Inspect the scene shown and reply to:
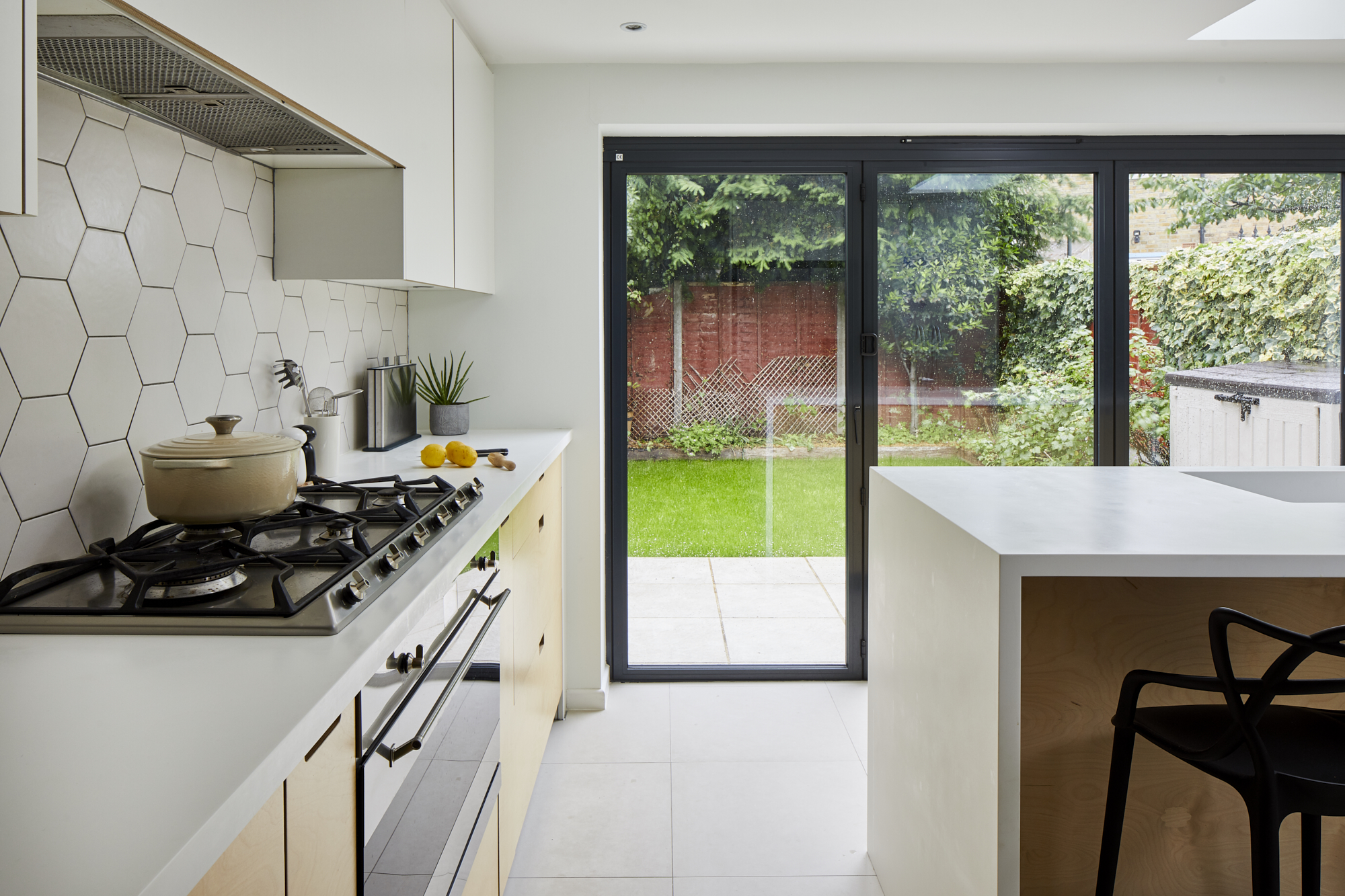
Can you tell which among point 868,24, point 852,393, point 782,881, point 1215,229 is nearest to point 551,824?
point 782,881

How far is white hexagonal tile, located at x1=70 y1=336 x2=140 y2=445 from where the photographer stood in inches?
55.2

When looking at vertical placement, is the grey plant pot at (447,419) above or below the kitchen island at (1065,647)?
above

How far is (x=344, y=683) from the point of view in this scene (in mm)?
893

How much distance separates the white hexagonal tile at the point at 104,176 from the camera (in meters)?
1.39

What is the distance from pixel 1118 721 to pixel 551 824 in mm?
1545

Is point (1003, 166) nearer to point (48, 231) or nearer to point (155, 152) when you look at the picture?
point (155, 152)

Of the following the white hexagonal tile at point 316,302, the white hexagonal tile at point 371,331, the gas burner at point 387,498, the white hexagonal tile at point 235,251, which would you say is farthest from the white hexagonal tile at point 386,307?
the gas burner at point 387,498

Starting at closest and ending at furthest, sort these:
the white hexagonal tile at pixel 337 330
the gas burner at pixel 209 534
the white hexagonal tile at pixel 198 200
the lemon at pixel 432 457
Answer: the gas burner at pixel 209 534 < the white hexagonal tile at pixel 198 200 < the lemon at pixel 432 457 < the white hexagonal tile at pixel 337 330

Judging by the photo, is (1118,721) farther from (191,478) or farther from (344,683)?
(191,478)

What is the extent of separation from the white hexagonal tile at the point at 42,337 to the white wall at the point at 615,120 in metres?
1.78

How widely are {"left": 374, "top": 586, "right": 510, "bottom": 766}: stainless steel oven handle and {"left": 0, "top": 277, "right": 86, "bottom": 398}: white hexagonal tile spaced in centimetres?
75

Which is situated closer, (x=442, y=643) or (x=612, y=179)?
(x=442, y=643)

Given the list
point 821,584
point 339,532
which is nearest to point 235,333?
point 339,532

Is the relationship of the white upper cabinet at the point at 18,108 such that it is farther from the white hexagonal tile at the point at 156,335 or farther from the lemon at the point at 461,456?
the lemon at the point at 461,456
